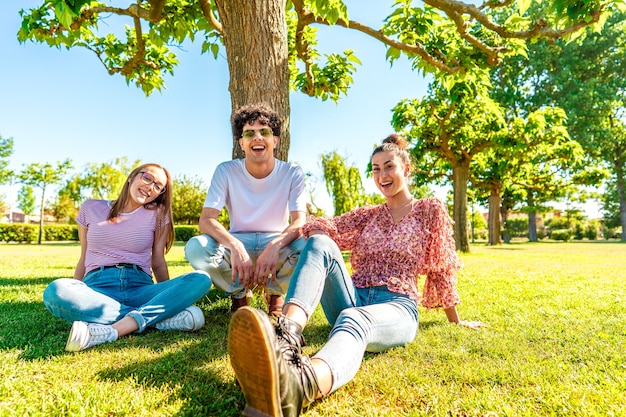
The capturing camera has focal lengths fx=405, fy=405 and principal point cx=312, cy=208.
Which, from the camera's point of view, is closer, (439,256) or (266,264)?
(439,256)

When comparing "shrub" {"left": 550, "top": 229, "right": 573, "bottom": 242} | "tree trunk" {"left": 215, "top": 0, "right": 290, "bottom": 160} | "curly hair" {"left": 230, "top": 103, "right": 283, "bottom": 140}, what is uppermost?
"tree trunk" {"left": 215, "top": 0, "right": 290, "bottom": 160}

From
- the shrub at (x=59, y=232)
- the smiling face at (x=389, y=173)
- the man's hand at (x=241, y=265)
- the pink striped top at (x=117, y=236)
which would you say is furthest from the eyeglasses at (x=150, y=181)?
the shrub at (x=59, y=232)

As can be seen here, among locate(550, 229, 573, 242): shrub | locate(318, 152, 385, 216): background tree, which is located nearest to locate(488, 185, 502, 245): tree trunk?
locate(318, 152, 385, 216): background tree

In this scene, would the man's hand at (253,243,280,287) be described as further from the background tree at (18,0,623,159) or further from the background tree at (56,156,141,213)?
the background tree at (56,156,141,213)

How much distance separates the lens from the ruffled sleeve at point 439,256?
9.44 feet

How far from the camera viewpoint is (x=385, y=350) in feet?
8.47

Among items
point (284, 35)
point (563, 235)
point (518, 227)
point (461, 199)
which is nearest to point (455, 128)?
point (461, 199)

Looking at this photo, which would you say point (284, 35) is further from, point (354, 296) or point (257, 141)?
point (354, 296)

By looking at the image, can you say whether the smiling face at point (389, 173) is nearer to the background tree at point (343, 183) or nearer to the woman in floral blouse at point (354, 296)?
the woman in floral blouse at point (354, 296)

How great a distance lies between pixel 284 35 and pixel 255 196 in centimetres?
206

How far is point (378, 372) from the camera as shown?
223cm

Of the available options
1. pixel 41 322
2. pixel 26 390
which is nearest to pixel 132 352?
pixel 26 390

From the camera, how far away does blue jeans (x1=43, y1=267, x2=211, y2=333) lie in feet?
9.10

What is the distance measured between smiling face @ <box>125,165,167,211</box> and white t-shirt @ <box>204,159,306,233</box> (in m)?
0.43
